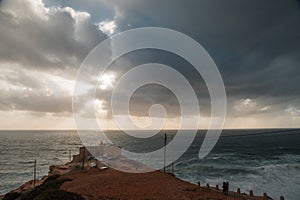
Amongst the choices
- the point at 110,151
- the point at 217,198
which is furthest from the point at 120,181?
the point at 110,151

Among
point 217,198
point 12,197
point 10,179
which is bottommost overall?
point 10,179

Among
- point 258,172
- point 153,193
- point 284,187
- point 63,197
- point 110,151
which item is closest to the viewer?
point 63,197

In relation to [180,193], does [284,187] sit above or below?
below

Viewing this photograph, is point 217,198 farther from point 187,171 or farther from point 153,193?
point 187,171

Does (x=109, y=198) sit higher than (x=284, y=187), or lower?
higher

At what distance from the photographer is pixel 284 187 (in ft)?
148

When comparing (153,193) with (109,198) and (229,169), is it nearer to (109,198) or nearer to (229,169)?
(109,198)

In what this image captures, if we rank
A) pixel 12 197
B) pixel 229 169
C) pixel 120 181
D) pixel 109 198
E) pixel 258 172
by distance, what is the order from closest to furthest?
pixel 109 198 → pixel 120 181 → pixel 12 197 → pixel 258 172 → pixel 229 169

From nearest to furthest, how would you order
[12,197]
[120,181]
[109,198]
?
[109,198] → [120,181] → [12,197]

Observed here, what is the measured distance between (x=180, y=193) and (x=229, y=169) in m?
50.6

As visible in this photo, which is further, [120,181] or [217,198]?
[120,181]

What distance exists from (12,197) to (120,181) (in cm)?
1542

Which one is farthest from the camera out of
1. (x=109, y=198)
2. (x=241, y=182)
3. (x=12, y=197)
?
(x=241, y=182)

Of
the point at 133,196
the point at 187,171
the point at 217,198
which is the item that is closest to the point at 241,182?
the point at 187,171
